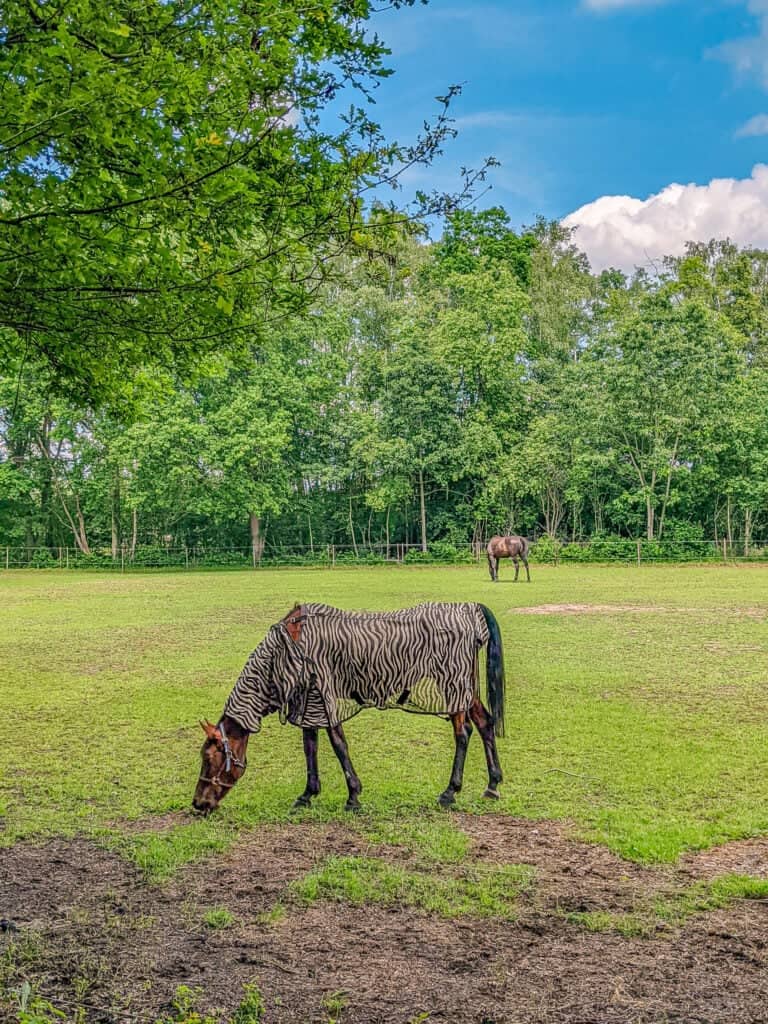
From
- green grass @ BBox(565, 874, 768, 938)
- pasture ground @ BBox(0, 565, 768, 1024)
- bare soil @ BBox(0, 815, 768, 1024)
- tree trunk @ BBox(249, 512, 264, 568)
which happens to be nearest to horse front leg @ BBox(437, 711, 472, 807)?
pasture ground @ BBox(0, 565, 768, 1024)

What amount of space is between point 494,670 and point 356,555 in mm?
40105

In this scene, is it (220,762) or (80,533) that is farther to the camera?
(80,533)

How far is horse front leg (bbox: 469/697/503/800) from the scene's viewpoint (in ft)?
21.5

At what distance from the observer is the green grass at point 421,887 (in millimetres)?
4648

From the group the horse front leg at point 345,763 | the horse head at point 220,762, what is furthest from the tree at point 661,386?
the horse head at point 220,762

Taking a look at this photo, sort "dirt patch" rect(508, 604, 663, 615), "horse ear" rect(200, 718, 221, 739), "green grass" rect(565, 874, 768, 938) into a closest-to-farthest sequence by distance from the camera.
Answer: "green grass" rect(565, 874, 768, 938) < "horse ear" rect(200, 718, 221, 739) < "dirt patch" rect(508, 604, 663, 615)

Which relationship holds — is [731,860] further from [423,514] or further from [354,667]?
[423,514]

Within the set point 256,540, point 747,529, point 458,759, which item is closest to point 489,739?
point 458,759

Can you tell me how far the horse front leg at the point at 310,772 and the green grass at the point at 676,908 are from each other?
252 cm

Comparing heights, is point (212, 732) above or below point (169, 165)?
below

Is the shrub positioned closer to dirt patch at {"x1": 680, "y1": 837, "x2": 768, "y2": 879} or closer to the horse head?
dirt patch at {"x1": 680, "y1": 837, "x2": 768, "y2": 879}

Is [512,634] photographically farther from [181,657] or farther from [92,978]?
[92,978]

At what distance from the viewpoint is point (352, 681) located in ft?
20.6

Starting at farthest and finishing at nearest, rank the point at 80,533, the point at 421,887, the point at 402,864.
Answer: the point at 80,533 < the point at 402,864 < the point at 421,887
